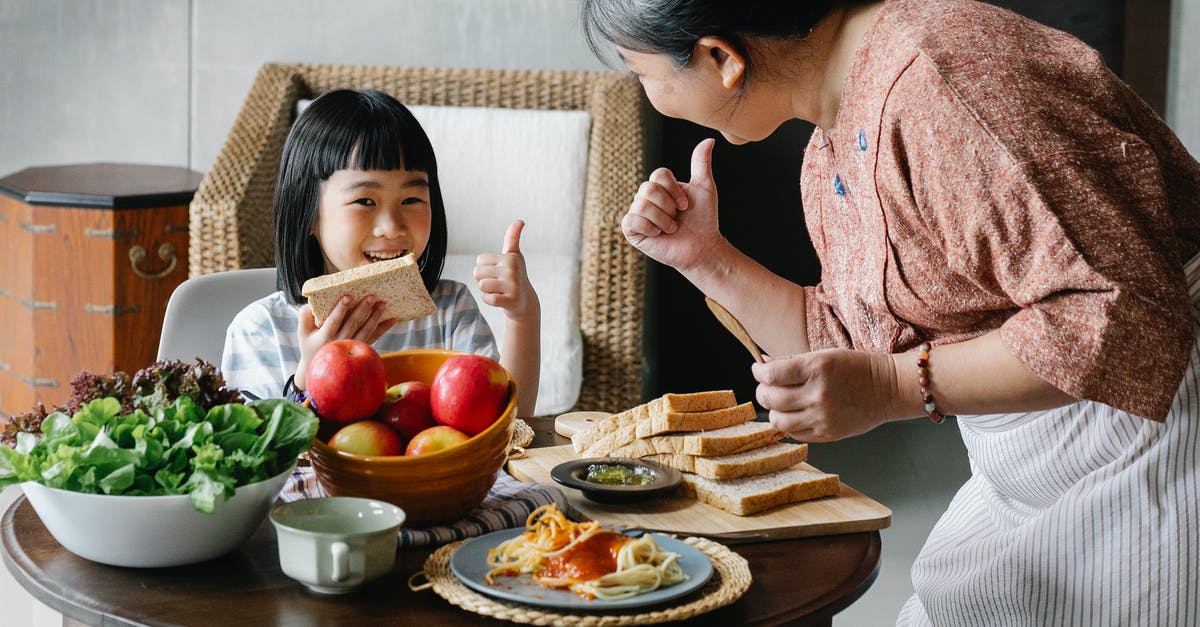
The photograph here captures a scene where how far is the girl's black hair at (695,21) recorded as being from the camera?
1.26 meters

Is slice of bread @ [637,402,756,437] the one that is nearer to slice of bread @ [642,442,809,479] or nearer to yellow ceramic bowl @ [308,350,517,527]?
slice of bread @ [642,442,809,479]

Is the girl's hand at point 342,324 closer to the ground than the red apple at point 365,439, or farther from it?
farther from it

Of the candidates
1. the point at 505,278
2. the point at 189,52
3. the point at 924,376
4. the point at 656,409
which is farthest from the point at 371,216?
the point at 189,52

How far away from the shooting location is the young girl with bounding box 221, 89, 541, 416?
1.88 m

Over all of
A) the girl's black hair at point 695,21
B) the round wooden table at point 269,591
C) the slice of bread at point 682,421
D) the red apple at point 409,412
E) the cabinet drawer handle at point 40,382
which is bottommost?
the cabinet drawer handle at point 40,382

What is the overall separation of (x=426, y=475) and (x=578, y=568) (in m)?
0.20

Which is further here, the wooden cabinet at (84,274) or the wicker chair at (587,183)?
the wooden cabinet at (84,274)

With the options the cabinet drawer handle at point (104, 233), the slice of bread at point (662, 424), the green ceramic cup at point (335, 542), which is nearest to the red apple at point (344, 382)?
the green ceramic cup at point (335, 542)

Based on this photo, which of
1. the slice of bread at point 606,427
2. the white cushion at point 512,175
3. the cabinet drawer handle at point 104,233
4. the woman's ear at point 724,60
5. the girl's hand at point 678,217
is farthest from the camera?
the white cushion at point 512,175

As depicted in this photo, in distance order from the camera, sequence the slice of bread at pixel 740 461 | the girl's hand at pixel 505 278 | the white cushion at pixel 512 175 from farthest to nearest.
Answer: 1. the white cushion at pixel 512 175
2. the girl's hand at pixel 505 278
3. the slice of bread at pixel 740 461

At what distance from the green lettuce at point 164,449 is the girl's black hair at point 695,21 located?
53 cm

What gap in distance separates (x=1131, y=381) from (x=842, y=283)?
0.41m

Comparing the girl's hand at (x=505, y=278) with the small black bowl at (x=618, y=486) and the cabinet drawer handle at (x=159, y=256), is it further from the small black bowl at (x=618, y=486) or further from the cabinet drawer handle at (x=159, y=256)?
the cabinet drawer handle at (x=159, y=256)

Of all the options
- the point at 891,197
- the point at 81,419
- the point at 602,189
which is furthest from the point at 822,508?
the point at 602,189
